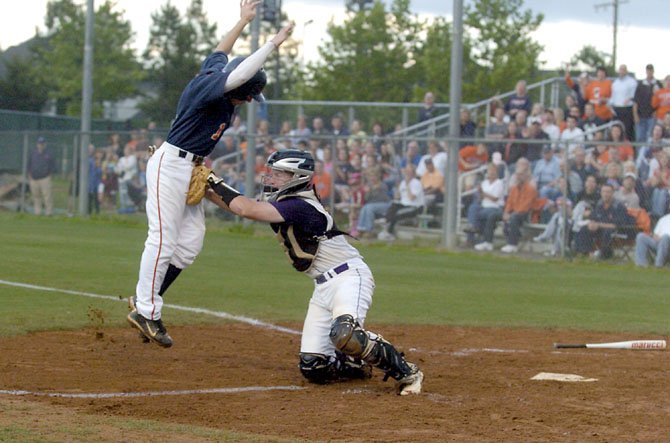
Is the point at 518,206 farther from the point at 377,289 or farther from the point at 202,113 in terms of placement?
the point at 202,113

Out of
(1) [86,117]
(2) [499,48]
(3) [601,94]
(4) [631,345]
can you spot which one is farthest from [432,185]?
(2) [499,48]

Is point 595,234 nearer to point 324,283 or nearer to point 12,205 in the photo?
point 324,283

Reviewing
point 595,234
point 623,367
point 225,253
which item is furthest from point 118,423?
point 595,234

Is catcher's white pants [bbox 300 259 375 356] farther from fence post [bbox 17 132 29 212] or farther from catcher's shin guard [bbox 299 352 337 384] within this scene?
fence post [bbox 17 132 29 212]

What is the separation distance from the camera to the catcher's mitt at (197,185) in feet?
24.8

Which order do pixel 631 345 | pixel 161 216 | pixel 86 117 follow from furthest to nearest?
pixel 86 117 → pixel 631 345 → pixel 161 216

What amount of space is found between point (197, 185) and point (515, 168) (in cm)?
1157

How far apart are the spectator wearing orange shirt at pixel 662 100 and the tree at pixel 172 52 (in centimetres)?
3455

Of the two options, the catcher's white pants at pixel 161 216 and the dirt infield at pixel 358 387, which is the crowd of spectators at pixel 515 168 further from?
the catcher's white pants at pixel 161 216

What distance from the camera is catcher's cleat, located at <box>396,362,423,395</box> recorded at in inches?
268

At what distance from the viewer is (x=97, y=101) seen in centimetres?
5331

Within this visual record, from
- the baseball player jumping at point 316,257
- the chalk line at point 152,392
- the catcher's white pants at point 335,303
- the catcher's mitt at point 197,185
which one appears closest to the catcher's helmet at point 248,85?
the catcher's mitt at point 197,185

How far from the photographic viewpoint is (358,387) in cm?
720

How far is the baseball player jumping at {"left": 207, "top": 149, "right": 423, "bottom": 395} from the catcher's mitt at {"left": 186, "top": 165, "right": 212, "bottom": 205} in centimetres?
13
